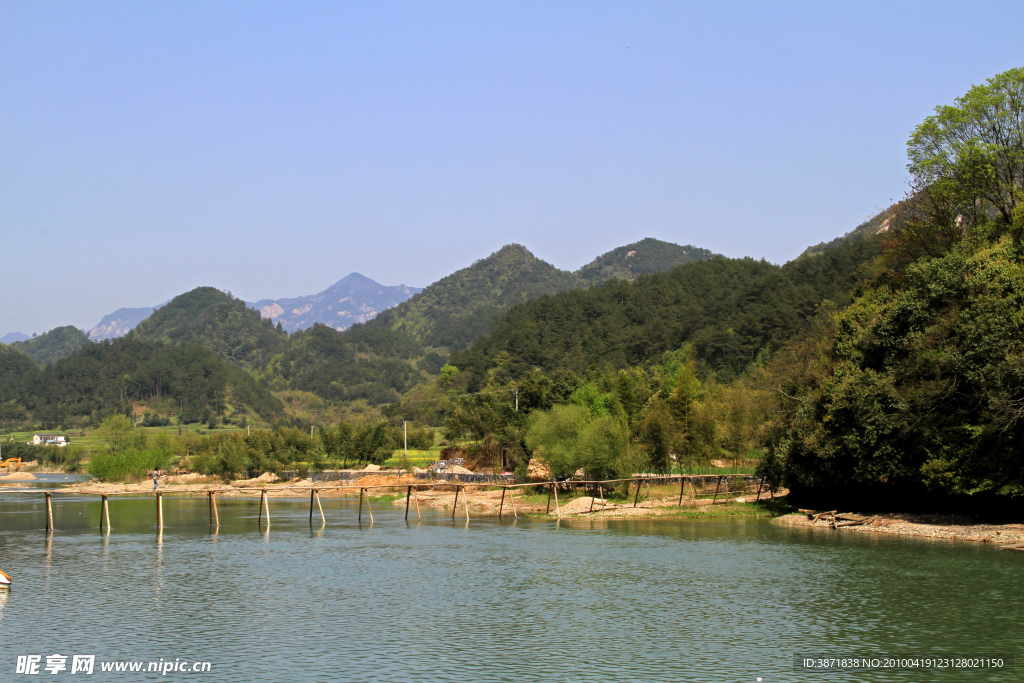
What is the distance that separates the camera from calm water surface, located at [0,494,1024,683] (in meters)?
17.7

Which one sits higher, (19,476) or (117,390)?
(117,390)

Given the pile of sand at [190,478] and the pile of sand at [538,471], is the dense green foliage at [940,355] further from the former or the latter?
the pile of sand at [190,478]

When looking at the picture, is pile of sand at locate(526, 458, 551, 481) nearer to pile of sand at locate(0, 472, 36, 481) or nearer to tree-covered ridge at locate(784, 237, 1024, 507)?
tree-covered ridge at locate(784, 237, 1024, 507)

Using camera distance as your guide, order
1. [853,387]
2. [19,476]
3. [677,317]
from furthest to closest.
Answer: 1. [677,317]
2. [19,476]
3. [853,387]

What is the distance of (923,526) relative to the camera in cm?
3531

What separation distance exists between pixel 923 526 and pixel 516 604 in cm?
2125

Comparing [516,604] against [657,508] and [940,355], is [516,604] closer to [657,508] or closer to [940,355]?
[940,355]

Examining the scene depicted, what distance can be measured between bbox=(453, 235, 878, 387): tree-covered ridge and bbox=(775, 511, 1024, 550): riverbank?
62437 millimetres

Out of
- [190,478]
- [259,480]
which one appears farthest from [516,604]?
[190,478]

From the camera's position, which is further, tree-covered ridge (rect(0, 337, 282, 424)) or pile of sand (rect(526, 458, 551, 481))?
tree-covered ridge (rect(0, 337, 282, 424))

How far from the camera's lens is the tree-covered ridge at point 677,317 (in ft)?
346

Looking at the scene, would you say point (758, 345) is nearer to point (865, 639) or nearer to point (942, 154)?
point (942, 154)

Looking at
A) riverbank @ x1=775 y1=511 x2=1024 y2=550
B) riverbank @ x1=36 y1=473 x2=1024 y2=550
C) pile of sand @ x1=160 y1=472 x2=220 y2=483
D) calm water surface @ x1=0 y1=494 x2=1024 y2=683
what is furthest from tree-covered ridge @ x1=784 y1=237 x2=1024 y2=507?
pile of sand @ x1=160 y1=472 x2=220 y2=483

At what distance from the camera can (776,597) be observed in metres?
24.1
